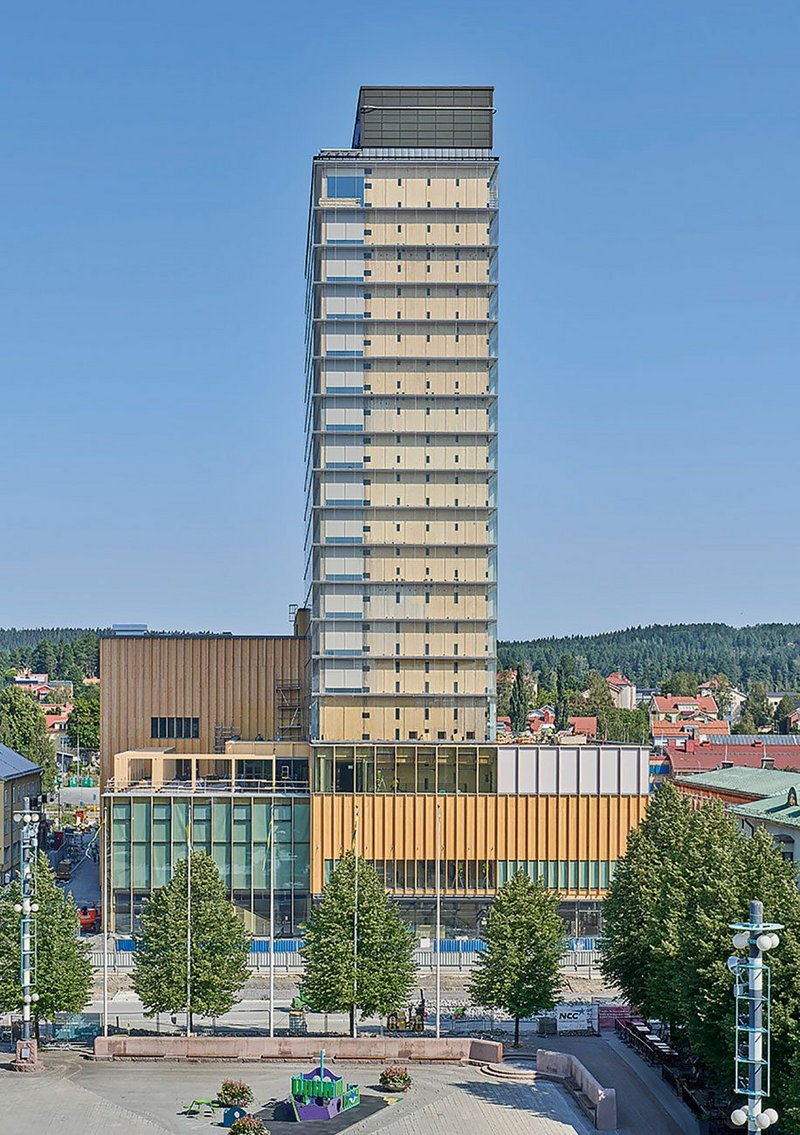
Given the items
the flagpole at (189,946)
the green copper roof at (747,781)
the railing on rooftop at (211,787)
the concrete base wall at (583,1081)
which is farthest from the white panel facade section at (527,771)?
the green copper roof at (747,781)

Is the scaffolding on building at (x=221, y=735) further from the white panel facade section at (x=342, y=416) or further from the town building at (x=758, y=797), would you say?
the town building at (x=758, y=797)

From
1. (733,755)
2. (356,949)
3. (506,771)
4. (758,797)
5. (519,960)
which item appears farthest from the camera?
(733,755)

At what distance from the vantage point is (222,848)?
315 feet

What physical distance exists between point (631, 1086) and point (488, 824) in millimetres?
32759

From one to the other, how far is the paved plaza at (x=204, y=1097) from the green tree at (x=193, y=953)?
3.45m

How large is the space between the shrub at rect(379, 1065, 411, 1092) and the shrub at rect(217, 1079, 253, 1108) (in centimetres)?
605

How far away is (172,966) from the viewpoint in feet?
233

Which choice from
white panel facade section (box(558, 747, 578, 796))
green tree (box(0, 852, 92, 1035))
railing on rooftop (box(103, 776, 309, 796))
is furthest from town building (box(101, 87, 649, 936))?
green tree (box(0, 852, 92, 1035))

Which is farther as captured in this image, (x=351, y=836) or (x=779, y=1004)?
(x=351, y=836)

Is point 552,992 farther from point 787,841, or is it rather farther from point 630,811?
point 787,841

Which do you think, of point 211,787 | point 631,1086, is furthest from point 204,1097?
point 211,787

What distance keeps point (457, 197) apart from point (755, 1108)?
76.2 m

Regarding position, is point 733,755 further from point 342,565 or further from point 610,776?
point 342,565

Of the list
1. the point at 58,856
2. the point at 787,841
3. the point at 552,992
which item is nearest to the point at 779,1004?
the point at 552,992
